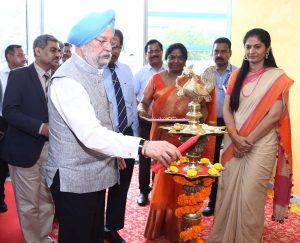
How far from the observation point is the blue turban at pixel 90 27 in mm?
1616

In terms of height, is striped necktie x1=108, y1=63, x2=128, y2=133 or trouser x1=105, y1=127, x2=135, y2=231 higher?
striped necktie x1=108, y1=63, x2=128, y2=133

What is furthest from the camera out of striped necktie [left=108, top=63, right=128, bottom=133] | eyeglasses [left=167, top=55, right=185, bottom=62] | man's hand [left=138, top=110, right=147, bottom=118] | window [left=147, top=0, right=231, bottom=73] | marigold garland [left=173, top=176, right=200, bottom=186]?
window [left=147, top=0, right=231, bottom=73]

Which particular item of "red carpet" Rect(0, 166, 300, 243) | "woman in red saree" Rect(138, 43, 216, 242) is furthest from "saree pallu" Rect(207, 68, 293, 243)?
"red carpet" Rect(0, 166, 300, 243)

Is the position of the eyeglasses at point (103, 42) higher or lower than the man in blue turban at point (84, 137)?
higher

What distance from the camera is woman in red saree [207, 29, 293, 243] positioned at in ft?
8.59

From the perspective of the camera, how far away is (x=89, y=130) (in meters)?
1.50

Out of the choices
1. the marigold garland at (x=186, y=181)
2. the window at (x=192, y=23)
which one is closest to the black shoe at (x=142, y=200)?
the marigold garland at (x=186, y=181)

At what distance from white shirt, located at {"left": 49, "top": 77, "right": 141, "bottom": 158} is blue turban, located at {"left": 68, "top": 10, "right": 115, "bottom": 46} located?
0.80ft

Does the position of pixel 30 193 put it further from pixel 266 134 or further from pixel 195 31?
pixel 195 31

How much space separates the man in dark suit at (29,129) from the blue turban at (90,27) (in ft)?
3.09

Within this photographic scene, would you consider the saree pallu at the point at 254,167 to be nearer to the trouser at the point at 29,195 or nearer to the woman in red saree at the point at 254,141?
the woman in red saree at the point at 254,141

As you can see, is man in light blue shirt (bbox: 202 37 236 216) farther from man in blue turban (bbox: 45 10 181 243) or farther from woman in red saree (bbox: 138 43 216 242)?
man in blue turban (bbox: 45 10 181 243)

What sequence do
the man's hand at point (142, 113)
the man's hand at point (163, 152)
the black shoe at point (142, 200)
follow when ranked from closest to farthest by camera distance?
the man's hand at point (163, 152) < the man's hand at point (142, 113) < the black shoe at point (142, 200)

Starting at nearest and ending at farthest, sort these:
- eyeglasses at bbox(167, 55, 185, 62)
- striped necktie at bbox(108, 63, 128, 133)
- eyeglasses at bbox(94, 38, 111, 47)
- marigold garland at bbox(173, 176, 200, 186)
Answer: marigold garland at bbox(173, 176, 200, 186) → eyeglasses at bbox(94, 38, 111, 47) → striped necktie at bbox(108, 63, 128, 133) → eyeglasses at bbox(167, 55, 185, 62)
